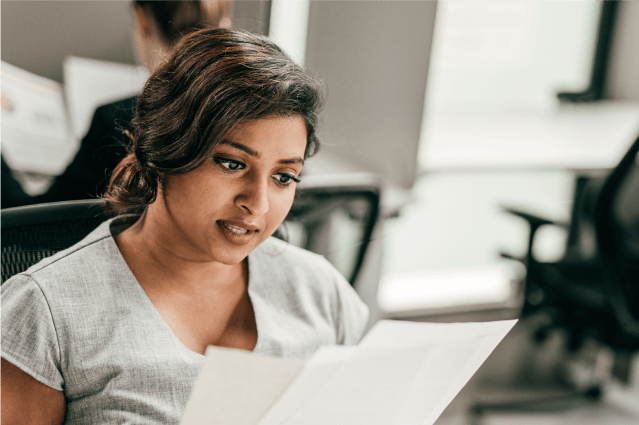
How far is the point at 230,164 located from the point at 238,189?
0.11 feet

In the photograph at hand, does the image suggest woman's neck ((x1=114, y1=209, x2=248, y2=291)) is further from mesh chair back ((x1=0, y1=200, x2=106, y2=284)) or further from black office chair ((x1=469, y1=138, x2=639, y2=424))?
black office chair ((x1=469, y1=138, x2=639, y2=424))

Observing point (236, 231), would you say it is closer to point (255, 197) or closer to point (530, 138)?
point (255, 197)

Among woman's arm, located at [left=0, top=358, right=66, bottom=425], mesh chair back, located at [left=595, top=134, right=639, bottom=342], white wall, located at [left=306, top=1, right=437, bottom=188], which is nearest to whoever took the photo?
woman's arm, located at [left=0, top=358, right=66, bottom=425]

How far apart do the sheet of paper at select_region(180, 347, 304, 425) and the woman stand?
9.0 inches

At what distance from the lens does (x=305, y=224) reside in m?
1.07

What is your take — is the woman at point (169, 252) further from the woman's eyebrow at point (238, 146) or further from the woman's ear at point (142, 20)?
the woman's ear at point (142, 20)

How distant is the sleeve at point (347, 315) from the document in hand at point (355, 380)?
0.28m

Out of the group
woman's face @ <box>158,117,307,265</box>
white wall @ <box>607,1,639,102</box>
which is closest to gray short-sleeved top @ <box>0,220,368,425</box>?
woman's face @ <box>158,117,307,265</box>

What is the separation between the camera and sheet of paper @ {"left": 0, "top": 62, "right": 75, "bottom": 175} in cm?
87

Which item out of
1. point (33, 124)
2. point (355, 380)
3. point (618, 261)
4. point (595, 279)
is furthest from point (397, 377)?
point (595, 279)

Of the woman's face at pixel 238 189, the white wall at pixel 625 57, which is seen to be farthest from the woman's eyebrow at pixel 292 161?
the white wall at pixel 625 57

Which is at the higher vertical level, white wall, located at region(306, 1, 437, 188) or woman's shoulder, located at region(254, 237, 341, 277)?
white wall, located at region(306, 1, 437, 188)

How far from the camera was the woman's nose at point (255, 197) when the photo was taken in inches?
27.5

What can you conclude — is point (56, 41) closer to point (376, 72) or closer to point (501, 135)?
point (376, 72)
